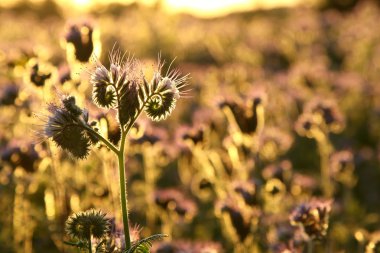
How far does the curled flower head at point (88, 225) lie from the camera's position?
3.21 m

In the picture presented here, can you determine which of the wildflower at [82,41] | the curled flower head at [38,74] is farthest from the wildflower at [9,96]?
the wildflower at [82,41]

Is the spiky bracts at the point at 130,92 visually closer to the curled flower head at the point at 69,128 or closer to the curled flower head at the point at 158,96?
the curled flower head at the point at 158,96

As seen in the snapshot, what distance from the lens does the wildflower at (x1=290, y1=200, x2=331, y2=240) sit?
3977 mm

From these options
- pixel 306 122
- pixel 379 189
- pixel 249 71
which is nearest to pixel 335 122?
pixel 306 122

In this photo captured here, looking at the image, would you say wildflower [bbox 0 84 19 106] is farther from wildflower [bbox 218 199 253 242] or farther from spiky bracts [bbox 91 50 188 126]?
spiky bracts [bbox 91 50 188 126]

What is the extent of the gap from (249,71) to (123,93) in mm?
10332

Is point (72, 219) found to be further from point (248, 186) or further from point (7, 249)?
point (7, 249)

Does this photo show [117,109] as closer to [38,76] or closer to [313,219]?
[313,219]

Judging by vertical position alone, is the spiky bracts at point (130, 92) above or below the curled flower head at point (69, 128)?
above

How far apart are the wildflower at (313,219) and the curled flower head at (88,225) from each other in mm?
1369

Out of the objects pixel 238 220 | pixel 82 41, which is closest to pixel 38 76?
pixel 82 41

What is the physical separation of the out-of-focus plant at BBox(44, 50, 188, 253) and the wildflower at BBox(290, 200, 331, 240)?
1276mm

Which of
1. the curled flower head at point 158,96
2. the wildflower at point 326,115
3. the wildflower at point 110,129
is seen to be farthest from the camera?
the wildflower at point 326,115

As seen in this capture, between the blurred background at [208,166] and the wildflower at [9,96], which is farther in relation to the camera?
the wildflower at [9,96]
